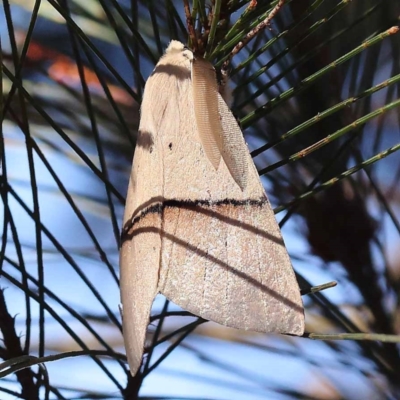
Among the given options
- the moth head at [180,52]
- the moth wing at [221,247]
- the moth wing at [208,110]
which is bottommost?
the moth wing at [221,247]

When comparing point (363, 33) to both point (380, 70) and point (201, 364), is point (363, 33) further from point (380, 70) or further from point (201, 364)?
point (201, 364)

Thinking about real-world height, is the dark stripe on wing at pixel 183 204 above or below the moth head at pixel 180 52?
below

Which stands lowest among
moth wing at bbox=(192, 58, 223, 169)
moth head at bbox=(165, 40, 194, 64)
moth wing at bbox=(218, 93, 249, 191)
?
moth wing at bbox=(218, 93, 249, 191)

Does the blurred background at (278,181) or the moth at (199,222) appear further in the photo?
the blurred background at (278,181)

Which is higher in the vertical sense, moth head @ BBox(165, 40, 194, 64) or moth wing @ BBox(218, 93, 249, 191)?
moth head @ BBox(165, 40, 194, 64)

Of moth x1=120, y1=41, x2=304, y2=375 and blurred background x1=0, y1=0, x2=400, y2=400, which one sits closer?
moth x1=120, y1=41, x2=304, y2=375

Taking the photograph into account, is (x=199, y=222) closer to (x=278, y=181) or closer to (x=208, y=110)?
(x=208, y=110)

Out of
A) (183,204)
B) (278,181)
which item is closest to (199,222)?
(183,204)
